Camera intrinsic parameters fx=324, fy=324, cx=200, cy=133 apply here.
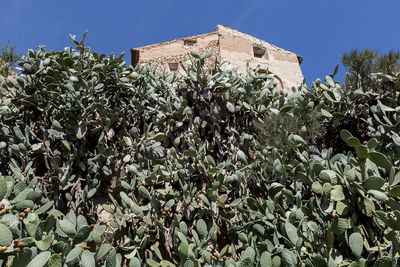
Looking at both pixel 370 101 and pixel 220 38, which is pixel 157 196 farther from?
pixel 220 38

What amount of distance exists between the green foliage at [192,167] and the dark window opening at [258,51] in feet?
38.8

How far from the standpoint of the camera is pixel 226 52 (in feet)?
42.9

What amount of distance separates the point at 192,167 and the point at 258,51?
42.7 feet

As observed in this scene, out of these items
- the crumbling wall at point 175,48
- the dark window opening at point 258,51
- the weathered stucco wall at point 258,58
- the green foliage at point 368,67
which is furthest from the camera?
the dark window opening at point 258,51

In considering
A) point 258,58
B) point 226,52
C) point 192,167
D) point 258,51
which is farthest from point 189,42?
point 192,167

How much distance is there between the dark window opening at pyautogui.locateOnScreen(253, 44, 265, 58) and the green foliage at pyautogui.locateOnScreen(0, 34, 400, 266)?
465 inches

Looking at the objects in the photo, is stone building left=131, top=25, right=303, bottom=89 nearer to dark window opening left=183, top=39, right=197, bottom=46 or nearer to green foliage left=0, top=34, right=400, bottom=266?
dark window opening left=183, top=39, right=197, bottom=46

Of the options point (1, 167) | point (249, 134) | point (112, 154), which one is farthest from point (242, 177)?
point (1, 167)

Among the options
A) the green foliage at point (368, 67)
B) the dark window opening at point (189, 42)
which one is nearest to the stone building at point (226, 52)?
the dark window opening at point (189, 42)

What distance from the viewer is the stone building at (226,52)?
43.5ft

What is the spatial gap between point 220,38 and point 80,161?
11.8 metres

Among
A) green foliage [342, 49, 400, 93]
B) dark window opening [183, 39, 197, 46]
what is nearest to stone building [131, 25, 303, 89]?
dark window opening [183, 39, 197, 46]

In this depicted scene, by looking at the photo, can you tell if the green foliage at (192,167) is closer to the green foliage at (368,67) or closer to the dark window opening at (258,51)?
the green foliage at (368,67)

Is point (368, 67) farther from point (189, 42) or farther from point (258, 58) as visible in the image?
point (189, 42)
